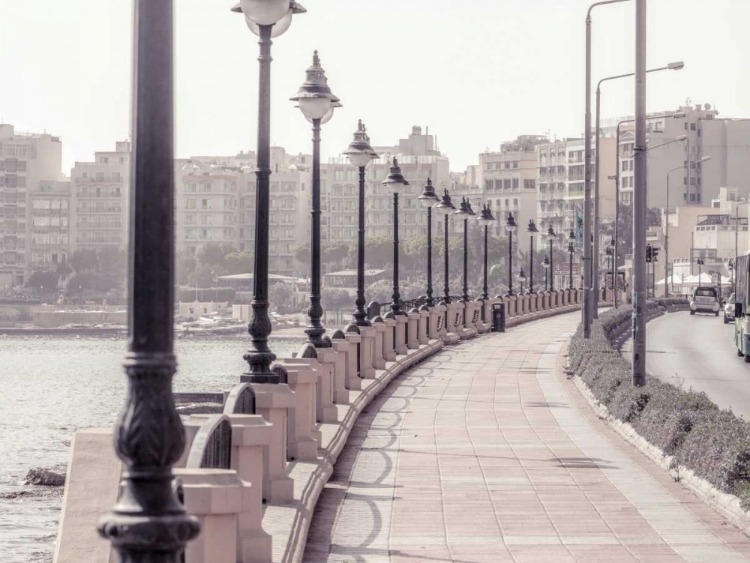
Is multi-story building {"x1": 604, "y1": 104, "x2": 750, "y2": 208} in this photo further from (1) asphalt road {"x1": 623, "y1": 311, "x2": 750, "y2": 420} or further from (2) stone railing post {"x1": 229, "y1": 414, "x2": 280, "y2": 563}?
(2) stone railing post {"x1": 229, "y1": 414, "x2": 280, "y2": 563}

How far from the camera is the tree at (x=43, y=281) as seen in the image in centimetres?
18380

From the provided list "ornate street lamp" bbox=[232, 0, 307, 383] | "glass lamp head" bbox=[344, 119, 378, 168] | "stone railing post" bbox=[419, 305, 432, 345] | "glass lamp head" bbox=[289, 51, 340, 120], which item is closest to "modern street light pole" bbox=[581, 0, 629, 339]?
"stone railing post" bbox=[419, 305, 432, 345]

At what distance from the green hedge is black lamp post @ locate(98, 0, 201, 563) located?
7686mm

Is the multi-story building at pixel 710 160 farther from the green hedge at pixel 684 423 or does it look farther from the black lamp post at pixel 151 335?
the black lamp post at pixel 151 335

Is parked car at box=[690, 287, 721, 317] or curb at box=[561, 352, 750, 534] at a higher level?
parked car at box=[690, 287, 721, 317]

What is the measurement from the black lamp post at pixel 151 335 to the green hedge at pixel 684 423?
7.69 metres

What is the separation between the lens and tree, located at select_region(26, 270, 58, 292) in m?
184

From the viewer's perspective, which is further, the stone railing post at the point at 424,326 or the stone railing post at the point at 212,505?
→ the stone railing post at the point at 424,326

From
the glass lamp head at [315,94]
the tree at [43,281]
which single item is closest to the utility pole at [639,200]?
the glass lamp head at [315,94]

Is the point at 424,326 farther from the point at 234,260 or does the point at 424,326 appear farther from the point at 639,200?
the point at 234,260

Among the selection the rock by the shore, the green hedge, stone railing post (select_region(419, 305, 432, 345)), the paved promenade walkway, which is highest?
stone railing post (select_region(419, 305, 432, 345))

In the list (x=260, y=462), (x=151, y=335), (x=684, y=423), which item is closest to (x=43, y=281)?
(x=684, y=423)

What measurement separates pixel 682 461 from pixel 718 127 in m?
183

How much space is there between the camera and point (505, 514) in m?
12.8
